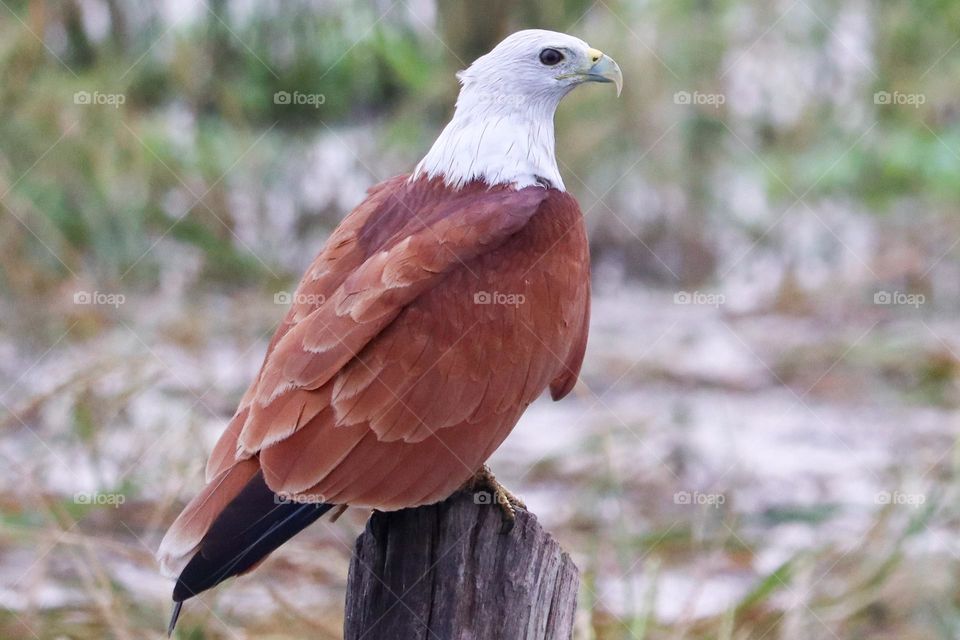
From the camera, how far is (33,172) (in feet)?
24.4

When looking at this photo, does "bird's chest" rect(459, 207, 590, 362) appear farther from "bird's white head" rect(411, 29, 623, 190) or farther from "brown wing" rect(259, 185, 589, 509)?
"bird's white head" rect(411, 29, 623, 190)

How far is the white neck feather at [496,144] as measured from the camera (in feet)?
13.7

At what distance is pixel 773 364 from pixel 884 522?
7.10 ft

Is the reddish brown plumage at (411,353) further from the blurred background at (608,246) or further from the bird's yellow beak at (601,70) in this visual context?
the blurred background at (608,246)

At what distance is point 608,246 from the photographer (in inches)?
341

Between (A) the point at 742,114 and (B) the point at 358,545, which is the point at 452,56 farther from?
(B) the point at 358,545

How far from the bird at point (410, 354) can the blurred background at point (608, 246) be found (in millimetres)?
2291

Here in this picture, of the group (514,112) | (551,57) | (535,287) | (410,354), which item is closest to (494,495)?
(410,354)

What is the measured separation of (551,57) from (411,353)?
1392mm

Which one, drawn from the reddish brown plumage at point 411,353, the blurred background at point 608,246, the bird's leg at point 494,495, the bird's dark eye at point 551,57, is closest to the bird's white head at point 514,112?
the bird's dark eye at point 551,57

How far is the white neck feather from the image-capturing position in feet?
13.7

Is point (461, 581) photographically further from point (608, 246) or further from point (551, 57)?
point (608, 246)

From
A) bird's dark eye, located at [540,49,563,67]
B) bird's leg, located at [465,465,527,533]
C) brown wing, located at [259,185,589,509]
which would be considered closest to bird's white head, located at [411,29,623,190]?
bird's dark eye, located at [540,49,563,67]

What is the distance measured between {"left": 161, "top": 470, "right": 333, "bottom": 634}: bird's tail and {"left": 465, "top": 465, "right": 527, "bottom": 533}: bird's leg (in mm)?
484
